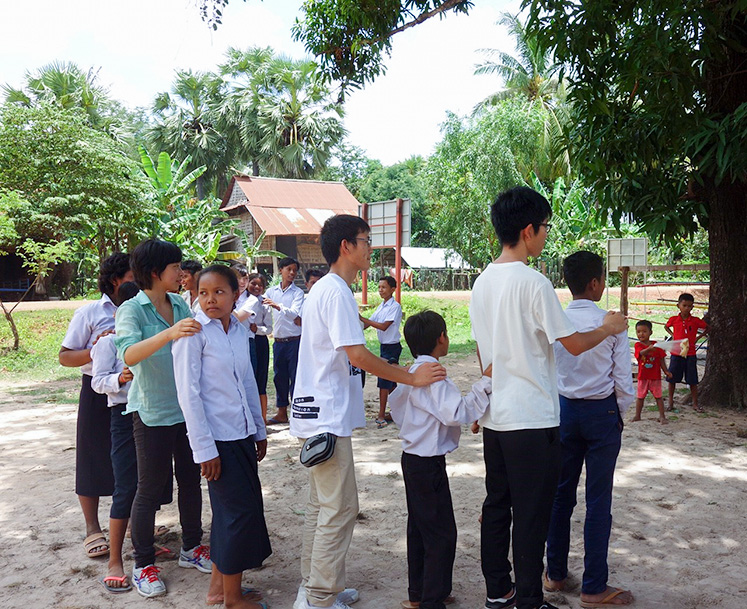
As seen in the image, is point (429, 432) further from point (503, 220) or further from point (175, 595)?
point (175, 595)

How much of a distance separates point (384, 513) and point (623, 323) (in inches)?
91.3

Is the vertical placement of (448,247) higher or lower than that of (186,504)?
higher

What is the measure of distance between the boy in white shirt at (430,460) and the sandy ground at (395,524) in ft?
1.24

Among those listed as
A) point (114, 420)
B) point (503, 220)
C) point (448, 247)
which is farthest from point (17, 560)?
point (448, 247)

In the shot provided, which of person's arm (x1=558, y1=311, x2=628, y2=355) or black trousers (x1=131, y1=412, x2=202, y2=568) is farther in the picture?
black trousers (x1=131, y1=412, x2=202, y2=568)

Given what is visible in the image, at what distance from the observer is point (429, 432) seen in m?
2.84

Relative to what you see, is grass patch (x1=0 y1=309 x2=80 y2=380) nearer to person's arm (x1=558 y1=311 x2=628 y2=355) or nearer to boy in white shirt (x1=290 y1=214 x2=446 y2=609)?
boy in white shirt (x1=290 y1=214 x2=446 y2=609)

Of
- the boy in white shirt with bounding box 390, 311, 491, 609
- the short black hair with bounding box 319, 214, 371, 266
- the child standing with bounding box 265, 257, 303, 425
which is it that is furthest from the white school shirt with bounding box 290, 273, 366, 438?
the child standing with bounding box 265, 257, 303, 425

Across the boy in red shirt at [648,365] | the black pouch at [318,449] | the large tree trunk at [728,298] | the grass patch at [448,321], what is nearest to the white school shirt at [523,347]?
the black pouch at [318,449]

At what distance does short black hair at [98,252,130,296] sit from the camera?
374cm

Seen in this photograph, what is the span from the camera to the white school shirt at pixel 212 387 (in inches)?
112

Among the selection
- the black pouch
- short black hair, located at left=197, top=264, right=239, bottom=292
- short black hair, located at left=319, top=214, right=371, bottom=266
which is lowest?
the black pouch

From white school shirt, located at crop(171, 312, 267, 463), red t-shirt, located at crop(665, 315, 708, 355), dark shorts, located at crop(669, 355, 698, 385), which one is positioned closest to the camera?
white school shirt, located at crop(171, 312, 267, 463)

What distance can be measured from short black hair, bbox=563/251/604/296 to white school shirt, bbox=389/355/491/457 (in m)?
0.70
